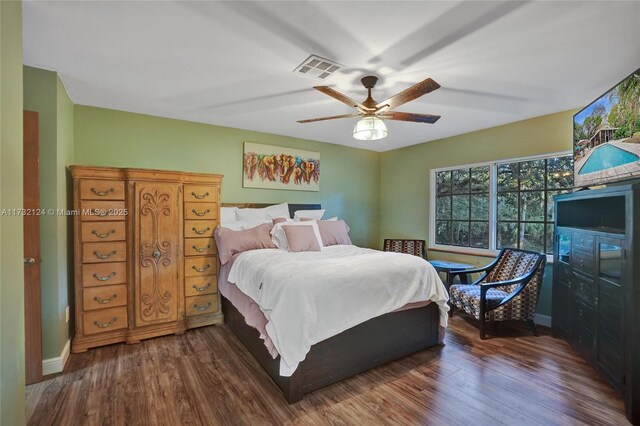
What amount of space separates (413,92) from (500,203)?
2814 millimetres

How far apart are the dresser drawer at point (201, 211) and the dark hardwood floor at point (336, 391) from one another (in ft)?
4.55

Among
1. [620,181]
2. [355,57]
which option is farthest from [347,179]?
[620,181]

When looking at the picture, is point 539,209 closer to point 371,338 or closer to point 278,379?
point 371,338

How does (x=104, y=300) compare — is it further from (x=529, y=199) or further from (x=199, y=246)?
(x=529, y=199)

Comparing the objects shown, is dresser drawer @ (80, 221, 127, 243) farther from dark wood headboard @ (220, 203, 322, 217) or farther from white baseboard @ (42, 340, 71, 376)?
dark wood headboard @ (220, 203, 322, 217)

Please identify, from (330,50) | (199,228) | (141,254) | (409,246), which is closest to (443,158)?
(409,246)

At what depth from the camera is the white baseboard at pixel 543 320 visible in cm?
348

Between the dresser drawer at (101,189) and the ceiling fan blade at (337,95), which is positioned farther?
the dresser drawer at (101,189)

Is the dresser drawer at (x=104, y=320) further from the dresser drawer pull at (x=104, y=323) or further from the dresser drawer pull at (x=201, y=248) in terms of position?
the dresser drawer pull at (x=201, y=248)

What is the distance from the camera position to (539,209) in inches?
147

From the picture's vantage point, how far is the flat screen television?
2107 millimetres

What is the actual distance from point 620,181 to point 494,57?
1.39 m

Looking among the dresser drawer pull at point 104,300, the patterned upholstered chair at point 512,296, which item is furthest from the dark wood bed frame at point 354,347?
the dresser drawer pull at point 104,300

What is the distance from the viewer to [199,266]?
3.36m
